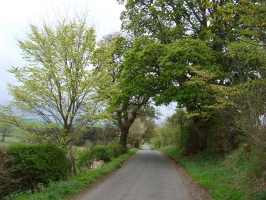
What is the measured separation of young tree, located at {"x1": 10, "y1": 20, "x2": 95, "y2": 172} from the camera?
53.3ft

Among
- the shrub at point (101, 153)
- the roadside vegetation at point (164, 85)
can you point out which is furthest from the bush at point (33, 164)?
the shrub at point (101, 153)

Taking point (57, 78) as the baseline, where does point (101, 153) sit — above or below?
below

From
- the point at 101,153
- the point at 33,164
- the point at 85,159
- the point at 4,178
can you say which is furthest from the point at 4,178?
the point at 101,153

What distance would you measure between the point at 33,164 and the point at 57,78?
4773mm

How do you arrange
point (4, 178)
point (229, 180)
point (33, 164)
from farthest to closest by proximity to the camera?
1. point (229, 180)
2. point (33, 164)
3. point (4, 178)

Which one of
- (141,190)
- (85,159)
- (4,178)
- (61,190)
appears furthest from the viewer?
(85,159)

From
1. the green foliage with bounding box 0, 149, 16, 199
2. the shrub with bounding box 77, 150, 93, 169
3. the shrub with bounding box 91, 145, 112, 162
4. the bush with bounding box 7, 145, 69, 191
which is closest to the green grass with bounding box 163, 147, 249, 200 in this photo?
the bush with bounding box 7, 145, 69, 191

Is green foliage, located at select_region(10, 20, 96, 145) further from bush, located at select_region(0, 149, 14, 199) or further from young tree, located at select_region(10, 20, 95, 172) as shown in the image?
bush, located at select_region(0, 149, 14, 199)

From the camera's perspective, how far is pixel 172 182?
16766mm

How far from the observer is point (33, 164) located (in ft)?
42.0

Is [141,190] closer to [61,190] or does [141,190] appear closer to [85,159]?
[61,190]

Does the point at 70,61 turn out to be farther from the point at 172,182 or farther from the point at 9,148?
the point at 172,182

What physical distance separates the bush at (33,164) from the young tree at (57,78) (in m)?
2.60

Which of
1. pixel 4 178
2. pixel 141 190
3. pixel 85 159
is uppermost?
pixel 85 159
